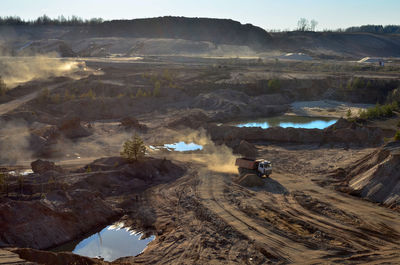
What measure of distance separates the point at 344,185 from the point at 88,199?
14987mm

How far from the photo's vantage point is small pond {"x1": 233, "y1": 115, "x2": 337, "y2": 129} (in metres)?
49.7

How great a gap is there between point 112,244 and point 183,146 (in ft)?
62.1

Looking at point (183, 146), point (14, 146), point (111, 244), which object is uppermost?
point (14, 146)

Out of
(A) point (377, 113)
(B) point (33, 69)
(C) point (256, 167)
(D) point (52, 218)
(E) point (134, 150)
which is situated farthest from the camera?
(B) point (33, 69)

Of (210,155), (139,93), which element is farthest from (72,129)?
(139,93)

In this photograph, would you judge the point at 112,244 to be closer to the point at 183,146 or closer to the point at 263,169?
the point at 263,169

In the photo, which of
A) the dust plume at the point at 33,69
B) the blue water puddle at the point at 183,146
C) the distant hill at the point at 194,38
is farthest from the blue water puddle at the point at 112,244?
the distant hill at the point at 194,38

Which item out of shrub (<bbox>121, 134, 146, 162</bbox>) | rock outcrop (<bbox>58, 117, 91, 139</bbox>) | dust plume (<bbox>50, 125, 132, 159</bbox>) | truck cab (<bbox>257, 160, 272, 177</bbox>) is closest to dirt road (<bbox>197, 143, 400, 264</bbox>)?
truck cab (<bbox>257, 160, 272, 177</bbox>)

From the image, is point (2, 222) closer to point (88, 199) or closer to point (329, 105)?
point (88, 199)

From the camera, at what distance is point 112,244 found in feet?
65.6

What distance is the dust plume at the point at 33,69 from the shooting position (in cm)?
6392

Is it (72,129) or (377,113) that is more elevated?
(377,113)

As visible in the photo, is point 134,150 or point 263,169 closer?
point 263,169

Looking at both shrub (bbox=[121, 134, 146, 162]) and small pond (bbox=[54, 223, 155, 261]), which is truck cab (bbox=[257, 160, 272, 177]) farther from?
small pond (bbox=[54, 223, 155, 261])
